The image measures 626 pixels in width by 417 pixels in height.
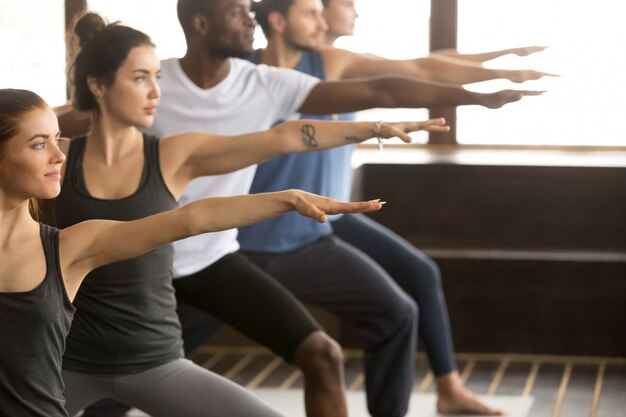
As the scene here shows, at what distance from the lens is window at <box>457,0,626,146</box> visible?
5.60m

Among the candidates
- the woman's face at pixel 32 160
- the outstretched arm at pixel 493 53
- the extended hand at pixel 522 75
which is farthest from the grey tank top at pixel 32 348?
the outstretched arm at pixel 493 53

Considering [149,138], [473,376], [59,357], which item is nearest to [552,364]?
[473,376]

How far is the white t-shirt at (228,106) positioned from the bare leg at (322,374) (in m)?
0.35

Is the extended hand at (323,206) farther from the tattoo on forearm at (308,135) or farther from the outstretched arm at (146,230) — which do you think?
the tattoo on forearm at (308,135)

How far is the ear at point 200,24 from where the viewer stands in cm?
360

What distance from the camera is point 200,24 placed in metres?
3.61

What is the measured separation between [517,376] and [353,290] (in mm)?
1397

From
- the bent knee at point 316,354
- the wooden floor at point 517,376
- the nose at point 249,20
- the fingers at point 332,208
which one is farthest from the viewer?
the wooden floor at point 517,376

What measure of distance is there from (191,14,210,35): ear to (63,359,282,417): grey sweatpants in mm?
1083

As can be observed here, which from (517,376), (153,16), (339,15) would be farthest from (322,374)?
(153,16)

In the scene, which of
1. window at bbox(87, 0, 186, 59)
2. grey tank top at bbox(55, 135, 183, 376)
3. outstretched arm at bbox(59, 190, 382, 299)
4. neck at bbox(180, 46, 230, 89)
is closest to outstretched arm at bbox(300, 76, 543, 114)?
neck at bbox(180, 46, 230, 89)

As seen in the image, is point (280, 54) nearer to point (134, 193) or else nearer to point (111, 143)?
point (111, 143)

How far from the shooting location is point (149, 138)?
299 centimetres

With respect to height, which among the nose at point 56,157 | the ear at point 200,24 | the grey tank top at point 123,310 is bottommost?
the grey tank top at point 123,310
